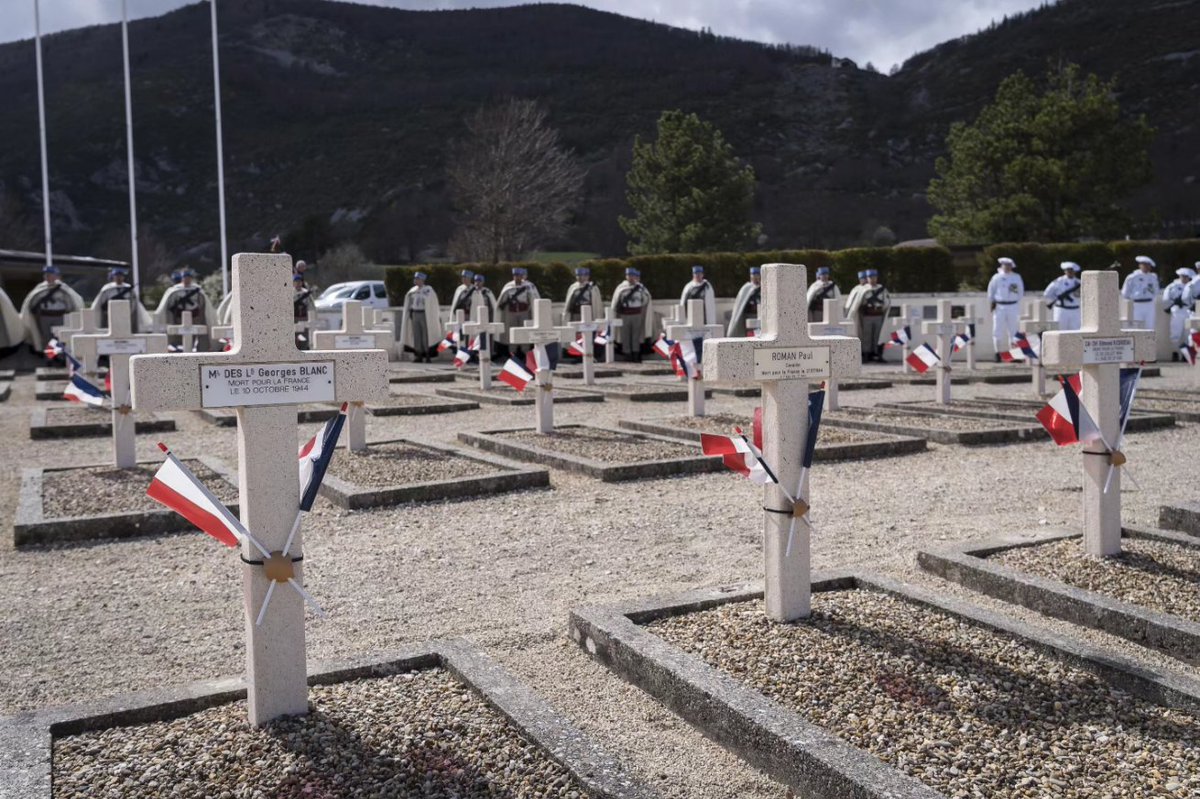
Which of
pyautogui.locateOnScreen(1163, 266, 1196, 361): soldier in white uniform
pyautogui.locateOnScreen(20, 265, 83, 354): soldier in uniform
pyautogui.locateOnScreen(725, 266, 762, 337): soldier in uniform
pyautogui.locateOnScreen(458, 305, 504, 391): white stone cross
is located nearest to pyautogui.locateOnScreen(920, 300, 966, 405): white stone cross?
pyautogui.locateOnScreen(458, 305, 504, 391): white stone cross

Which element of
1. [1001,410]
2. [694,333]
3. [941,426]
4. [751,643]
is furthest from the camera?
[694,333]

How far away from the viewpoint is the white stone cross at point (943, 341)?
13.7 metres

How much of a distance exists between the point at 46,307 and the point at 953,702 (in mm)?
24259

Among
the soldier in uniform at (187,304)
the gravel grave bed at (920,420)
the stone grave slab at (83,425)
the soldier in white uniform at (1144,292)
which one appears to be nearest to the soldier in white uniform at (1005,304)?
the soldier in white uniform at (1144,292)

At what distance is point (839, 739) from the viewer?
3.35 metres

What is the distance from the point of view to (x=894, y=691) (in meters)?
3.76

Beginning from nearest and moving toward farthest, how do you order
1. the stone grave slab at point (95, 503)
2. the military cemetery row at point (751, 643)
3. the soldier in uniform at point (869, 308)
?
the military cemetery row at point (751, 643)
the stone grave slab at point (95, 503)
the soldier in uniform at point (869, 308)

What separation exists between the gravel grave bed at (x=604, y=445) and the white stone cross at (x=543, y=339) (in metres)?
0.17

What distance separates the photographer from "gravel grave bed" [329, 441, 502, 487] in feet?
27.8

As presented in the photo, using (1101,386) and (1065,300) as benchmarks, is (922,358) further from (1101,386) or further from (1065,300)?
(1065,300)

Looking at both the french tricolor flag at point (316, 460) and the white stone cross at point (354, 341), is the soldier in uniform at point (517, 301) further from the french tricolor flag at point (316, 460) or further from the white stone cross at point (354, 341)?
the french tricolor flag at point (316, 460)

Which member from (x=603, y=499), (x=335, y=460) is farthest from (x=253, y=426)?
(x=335, y=460)

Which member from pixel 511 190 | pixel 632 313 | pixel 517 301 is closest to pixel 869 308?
pixel 632 313

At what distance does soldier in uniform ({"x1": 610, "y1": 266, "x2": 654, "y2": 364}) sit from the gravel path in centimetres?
1484
